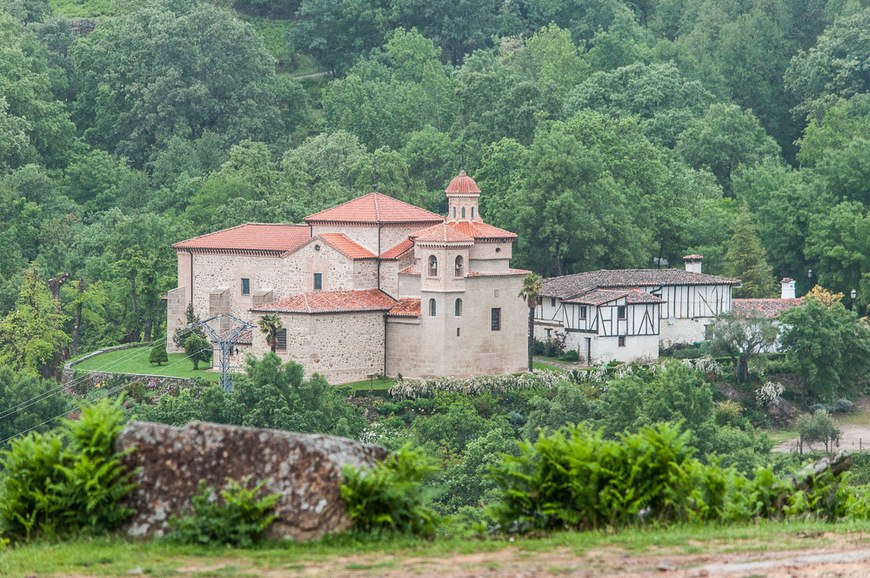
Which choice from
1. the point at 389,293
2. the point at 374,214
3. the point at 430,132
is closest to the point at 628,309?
the point at 389,293

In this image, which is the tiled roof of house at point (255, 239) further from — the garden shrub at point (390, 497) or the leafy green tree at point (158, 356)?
the garden shrub at point (390, 497)

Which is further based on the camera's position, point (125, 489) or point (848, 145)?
point (848, 145)

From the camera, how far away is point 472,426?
5172 cm

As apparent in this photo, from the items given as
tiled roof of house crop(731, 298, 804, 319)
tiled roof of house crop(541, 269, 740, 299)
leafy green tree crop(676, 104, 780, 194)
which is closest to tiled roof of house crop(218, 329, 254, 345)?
tiled roof of house crop(541, 269, 740, 299)

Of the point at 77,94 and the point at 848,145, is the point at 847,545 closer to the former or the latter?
the point at 848,145

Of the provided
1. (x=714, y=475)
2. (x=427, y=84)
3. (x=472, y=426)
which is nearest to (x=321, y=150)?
(x=427, y=84)

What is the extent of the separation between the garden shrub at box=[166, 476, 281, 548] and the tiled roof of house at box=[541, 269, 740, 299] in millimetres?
48399

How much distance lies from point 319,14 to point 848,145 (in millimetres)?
43071

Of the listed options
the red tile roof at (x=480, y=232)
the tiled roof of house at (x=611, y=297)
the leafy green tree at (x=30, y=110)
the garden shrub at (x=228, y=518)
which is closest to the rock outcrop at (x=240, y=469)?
the garden shrub at (x=228, y=518)

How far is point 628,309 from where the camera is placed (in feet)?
202

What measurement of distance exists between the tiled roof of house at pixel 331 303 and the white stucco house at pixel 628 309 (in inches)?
332

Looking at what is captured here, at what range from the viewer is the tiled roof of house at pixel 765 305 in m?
65.8

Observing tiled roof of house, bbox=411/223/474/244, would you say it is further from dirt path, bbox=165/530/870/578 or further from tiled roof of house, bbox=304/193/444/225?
dirt path, bbox=165/530/870/578

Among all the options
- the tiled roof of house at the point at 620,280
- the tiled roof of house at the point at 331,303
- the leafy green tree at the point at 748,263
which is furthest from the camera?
the leafy green tree at the point at 748,263
